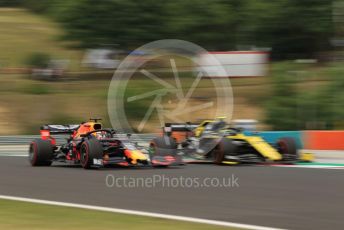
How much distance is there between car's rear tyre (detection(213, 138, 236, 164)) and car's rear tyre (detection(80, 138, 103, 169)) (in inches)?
120

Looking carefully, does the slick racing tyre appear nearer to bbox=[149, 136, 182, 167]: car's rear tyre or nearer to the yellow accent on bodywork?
bbox=[149, 136, 182, 167]: car's rear tyre

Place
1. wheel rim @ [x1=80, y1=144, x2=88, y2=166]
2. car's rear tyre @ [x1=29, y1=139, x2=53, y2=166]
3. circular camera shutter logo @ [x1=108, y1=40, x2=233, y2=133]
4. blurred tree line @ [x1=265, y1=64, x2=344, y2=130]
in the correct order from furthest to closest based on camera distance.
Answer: blurred tree line @ [x1=265, y1=64, x2=344, y2=130] → car's rear tyre @ [x1=29, y1=139, x2=53, y2=166] → circular camera shutter logo @ [x1=108, y1=40, x2=233, y2=133] → wheel rim @ [x1=80, y1=144, x2=88, y2=166]

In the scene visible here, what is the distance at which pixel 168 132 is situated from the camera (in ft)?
53.5

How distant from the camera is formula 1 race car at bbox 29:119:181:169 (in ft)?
44.2

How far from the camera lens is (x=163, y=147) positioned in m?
14.8

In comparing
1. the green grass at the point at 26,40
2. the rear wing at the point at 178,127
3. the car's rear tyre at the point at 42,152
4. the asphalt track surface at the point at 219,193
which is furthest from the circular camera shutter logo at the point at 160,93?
the green grass at the point at 26,40

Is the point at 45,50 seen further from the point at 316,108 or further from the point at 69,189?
the point at 69,189

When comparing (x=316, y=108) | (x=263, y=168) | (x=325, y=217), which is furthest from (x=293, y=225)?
(x=316, y=108)

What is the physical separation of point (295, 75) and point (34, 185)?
66.2ft

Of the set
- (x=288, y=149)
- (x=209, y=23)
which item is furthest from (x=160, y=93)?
(x=209, y=23)

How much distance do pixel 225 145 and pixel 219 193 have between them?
5117mm

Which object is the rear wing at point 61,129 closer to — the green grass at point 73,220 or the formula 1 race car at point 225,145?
the formula 1 race car at point 225,145

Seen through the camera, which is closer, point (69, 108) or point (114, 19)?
point (69, 108)

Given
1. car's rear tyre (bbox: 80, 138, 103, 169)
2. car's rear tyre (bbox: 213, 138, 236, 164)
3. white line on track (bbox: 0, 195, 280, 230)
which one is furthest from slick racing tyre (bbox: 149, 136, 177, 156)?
white line on track (bbox: 0, 195, 280, 230)
